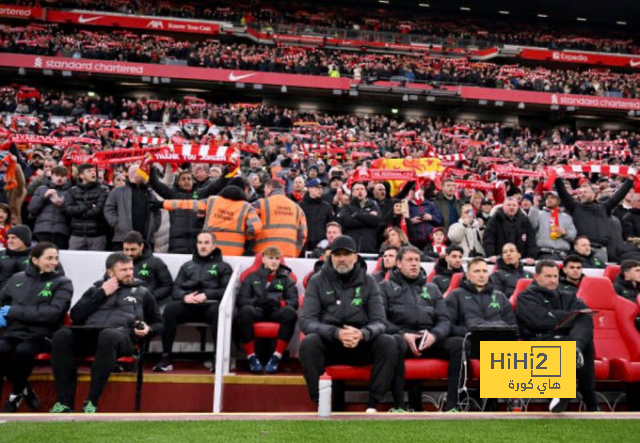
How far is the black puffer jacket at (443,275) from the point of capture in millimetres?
6301

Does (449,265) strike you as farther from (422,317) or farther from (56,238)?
(56,238)

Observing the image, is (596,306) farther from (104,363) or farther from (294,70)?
(294,70)

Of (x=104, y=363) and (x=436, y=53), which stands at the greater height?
(x=436, y=53)

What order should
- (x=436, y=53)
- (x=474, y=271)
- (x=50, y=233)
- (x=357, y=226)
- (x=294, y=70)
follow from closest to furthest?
(x=474, y=271)
(x=50, y=233)
(x=357, y=226)
(x=294, y=70)
(x=436, y=53)

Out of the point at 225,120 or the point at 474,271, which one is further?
the point at 225,120

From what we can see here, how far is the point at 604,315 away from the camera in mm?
6078

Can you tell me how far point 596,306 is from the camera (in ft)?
20.0

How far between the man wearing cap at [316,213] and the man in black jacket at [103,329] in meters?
3.11

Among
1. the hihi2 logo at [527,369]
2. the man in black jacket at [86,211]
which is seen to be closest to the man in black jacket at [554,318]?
the hihi2 logo at [527,369]

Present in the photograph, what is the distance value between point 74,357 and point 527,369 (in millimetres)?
3244

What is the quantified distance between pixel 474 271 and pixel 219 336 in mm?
2226

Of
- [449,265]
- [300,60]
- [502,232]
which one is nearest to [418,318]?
[449,265]

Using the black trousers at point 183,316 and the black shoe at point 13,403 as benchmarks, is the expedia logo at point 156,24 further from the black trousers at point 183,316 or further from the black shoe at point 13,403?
the black shoe at point 13,403

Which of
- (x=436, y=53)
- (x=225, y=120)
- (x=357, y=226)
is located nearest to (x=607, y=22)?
(x=436, y=53)
